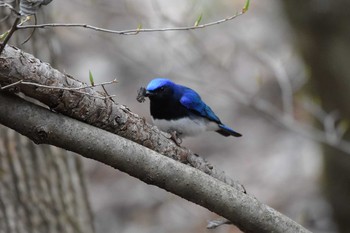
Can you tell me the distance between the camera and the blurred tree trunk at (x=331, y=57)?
582 centimetres

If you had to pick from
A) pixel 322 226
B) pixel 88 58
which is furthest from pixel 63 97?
pixel 88 58

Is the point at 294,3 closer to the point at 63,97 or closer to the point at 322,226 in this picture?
the point at 322,226

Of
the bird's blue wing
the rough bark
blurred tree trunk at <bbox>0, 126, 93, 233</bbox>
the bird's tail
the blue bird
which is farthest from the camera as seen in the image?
the bird's tail

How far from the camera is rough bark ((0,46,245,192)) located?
7.14 feet

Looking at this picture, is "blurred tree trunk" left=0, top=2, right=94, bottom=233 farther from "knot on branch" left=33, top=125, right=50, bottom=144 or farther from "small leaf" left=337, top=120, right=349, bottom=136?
"small leaf" left=337, top=120, right=349, bottom=136

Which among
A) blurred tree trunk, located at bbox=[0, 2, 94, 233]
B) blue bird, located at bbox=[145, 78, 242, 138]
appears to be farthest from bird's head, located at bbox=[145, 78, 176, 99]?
blurred tree trunk, located at bbox=[0, 2, 94, 233]

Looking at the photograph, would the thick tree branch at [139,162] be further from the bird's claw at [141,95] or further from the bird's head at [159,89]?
the bird's head at [159,89]

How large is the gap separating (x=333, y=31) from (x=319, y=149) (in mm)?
1138

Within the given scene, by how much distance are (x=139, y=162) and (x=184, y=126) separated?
5.86 feet

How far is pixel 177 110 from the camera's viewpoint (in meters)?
4.23

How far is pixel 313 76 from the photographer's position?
20.0 feet

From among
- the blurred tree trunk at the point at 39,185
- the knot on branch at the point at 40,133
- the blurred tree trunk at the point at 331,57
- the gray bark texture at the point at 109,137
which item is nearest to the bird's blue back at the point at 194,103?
the blurred tree trunk at the point at 39,185

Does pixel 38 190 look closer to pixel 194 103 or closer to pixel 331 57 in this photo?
pixel 194 103

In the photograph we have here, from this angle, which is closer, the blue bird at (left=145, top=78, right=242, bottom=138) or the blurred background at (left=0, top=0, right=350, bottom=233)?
the blue bird at (left=145, top=78, right=242, bottom=138)
